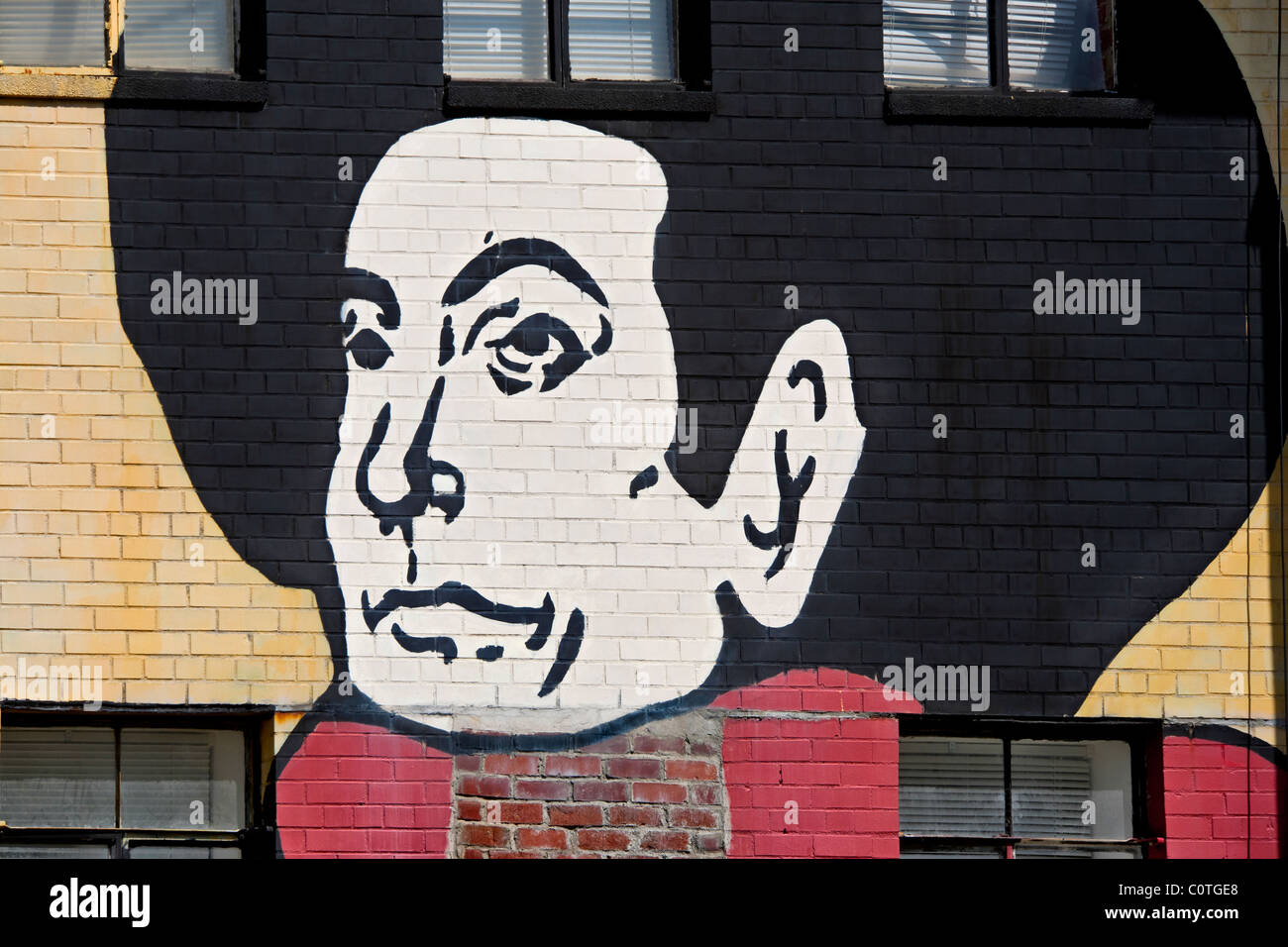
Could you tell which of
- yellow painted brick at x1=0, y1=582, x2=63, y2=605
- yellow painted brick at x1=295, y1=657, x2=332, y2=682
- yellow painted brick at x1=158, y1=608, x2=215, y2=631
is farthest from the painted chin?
yellow painted brick at x1=0, y1=582, x2=63, y2=605

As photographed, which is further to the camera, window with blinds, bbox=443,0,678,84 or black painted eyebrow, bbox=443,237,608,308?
window with blinds, bbox=443,0,678,84

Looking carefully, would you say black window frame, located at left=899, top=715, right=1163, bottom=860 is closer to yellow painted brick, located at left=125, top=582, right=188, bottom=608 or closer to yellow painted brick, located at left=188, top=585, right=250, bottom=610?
yellow painted brick, located at left=188, top=585, right=250, bottom=610

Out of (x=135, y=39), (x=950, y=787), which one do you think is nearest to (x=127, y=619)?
(x=135, y=39)

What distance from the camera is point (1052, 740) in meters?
7.41

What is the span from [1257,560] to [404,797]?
3518 millimetres

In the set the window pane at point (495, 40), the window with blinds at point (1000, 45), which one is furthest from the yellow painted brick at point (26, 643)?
the window with blinds at point (1000, 45)

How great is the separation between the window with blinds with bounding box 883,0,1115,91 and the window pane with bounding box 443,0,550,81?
1449 millimetres

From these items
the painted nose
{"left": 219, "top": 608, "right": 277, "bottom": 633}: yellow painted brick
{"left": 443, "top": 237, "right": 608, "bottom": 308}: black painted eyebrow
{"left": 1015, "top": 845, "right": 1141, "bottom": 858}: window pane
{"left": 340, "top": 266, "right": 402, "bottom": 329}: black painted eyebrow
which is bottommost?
{"left": 1015, "top": 845, "right": 1141, "bottom": 858}: window pane

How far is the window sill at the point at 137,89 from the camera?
7156 millimetres

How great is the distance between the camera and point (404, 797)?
275 inches

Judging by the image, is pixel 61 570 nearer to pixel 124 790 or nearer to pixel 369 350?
pixel 124 790

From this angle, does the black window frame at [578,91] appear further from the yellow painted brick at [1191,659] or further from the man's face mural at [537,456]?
the yellow painted brick at [1191,659]

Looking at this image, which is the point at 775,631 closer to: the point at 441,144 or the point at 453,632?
the point at 453,632

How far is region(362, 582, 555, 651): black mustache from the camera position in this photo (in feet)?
23.2
